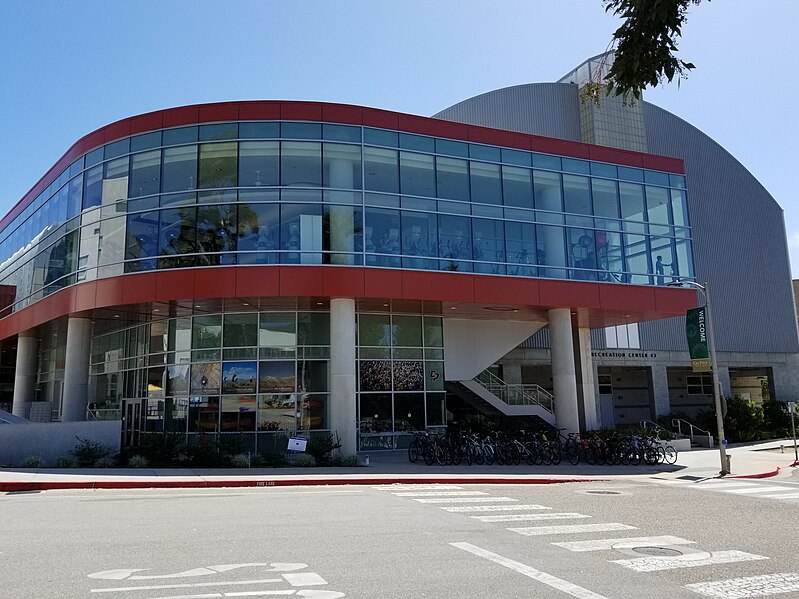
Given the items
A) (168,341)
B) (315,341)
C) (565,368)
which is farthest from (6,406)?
(565,368)

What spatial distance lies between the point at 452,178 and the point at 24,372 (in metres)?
24.2

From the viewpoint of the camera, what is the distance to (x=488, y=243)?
25656mm

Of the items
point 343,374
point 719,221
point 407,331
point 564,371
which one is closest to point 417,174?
point 407,331

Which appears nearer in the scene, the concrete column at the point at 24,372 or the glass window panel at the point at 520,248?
the glass window panel at the point at 520,248

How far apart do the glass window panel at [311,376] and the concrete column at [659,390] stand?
2698cm

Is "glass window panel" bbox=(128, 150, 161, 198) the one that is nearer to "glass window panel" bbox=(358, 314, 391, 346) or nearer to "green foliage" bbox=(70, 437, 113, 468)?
"green foliage" bbox=(70, 437, 113, 468)

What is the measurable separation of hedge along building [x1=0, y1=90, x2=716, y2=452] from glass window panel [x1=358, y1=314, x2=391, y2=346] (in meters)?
0.06

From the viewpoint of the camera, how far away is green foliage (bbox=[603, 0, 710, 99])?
277 inches

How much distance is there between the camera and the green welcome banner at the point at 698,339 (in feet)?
74.5

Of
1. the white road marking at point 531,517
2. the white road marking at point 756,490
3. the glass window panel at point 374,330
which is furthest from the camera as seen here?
the glass window panel at point 374,330

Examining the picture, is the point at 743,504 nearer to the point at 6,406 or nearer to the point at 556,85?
the point at 556,85

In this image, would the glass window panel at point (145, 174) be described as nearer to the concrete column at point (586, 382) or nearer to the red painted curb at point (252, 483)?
the red painted curb at point (252, 483)

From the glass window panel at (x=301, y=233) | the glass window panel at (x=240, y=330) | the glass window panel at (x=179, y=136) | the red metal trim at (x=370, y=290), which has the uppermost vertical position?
the glass window panel at (x=179, y=136)

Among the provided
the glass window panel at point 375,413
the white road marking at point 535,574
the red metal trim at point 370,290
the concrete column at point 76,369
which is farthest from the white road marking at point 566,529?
the concrete column at point 76,369
